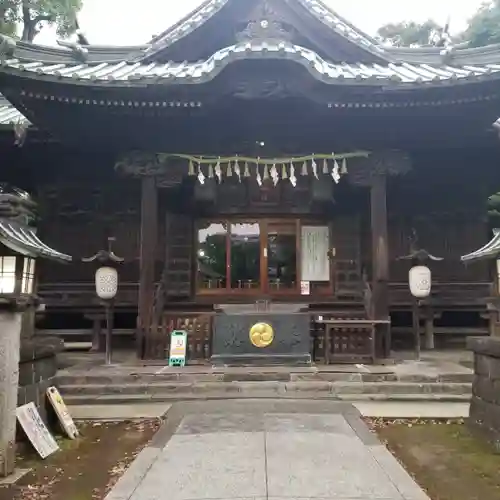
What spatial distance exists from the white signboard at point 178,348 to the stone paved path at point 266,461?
2.60 meters

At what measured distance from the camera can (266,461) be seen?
4949 mm

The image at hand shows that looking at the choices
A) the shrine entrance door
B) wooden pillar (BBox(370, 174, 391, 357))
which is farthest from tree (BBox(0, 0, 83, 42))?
wooden pillar (BBox(370, 174, 391, 357))

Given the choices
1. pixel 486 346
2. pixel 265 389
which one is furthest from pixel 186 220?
pixel 486 346

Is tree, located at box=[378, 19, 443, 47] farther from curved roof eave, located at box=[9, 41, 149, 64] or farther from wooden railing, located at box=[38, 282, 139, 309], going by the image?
wooden railing, located at box=[38, 282, 139, 309]

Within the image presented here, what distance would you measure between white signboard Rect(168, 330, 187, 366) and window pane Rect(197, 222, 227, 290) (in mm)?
2995

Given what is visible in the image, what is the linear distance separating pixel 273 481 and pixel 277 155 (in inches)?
317

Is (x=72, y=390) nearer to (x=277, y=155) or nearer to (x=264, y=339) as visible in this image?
(x=264, y=339)

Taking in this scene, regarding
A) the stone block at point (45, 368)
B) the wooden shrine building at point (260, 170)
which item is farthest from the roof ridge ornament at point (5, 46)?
the stone block at point (45, 368)

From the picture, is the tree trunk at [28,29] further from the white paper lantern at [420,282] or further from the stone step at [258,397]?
the white paper lantern at [420,282]

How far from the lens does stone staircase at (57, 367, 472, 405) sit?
802cm

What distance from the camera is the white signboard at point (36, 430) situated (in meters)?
5.26

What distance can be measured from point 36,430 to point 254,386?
370 centimetres

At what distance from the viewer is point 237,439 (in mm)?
5699

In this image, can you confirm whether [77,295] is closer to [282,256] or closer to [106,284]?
[106,284]
